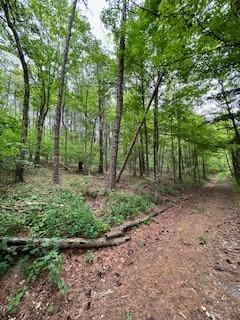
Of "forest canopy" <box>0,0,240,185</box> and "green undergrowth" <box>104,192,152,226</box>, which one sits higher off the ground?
"forest canopy" <box>0,0,240,185</box>

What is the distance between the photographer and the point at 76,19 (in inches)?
469

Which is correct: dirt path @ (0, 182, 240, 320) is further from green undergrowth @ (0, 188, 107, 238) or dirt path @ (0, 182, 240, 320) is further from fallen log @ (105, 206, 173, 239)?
green undergrowth @ (0, 188, 107, 238)

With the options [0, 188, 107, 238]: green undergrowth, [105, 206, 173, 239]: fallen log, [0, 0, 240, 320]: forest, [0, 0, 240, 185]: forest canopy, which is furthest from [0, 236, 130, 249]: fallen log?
[0, 0, 240, 185]: forest canopy

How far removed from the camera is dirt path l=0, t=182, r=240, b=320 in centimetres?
267

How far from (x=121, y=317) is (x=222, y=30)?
214 inches

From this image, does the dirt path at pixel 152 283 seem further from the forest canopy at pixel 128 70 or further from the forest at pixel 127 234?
the forest canopy at pixel 128 70

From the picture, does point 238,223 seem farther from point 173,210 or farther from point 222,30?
point 222,30

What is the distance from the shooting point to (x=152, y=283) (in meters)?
3.23

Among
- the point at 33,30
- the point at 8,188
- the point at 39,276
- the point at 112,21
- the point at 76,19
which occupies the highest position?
the point at 76,19

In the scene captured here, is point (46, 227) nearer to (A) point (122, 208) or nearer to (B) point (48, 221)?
(B) point (48, 221)

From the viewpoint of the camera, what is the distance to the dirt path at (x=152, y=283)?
8.77ft

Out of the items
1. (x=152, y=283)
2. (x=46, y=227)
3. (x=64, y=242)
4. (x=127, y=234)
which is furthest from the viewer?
(x=127, y=234)

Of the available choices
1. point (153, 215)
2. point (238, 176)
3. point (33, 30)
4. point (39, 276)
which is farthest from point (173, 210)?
point (238, 176)

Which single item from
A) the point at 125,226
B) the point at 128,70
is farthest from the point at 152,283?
the point at 128,70
